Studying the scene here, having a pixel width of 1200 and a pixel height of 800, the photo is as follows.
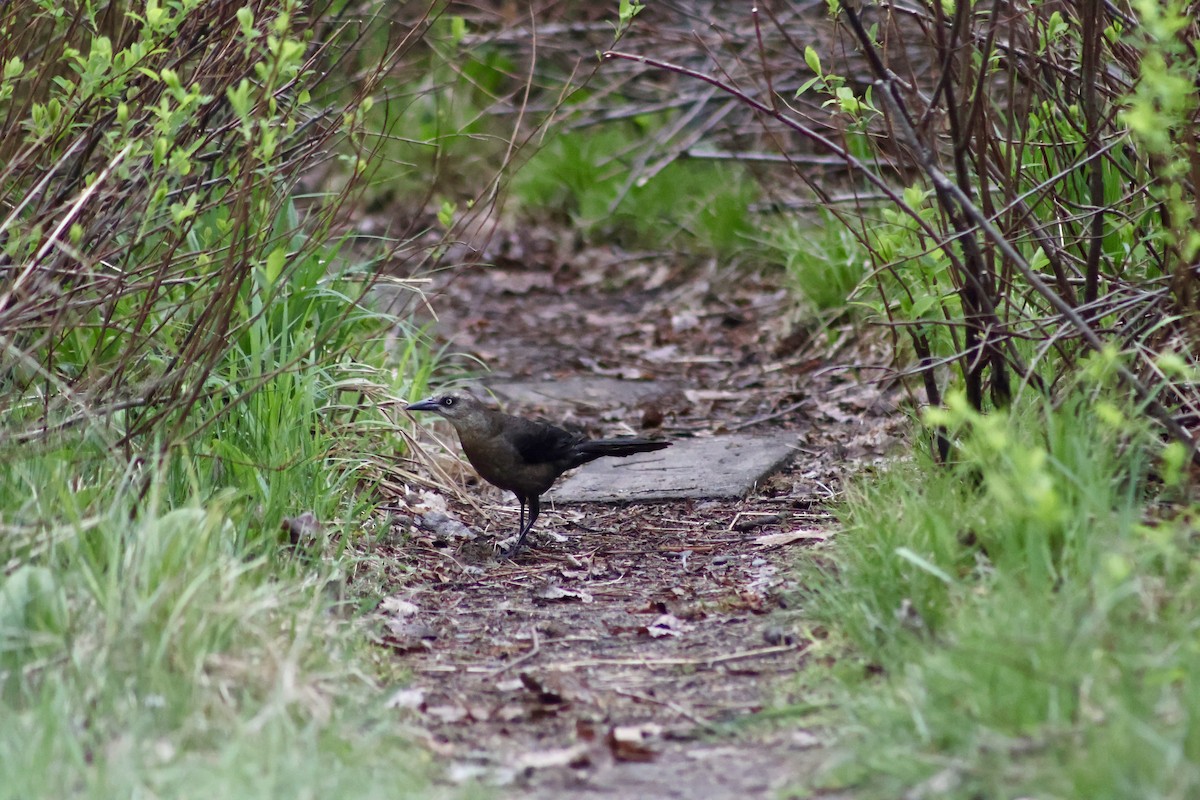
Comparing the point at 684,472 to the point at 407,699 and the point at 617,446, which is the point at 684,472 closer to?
the point at 617,446

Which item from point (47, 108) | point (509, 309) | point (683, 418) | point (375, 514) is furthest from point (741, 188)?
point (47, 108)

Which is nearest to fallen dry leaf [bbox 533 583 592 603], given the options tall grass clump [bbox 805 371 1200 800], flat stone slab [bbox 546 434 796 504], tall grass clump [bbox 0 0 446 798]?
tall grass clump [bbox 0 0 446 798]

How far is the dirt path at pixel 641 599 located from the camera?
10.6 feet

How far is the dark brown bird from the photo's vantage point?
541 centimetres

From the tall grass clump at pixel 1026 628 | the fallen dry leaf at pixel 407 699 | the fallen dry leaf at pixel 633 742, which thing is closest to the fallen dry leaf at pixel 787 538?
the tall grass clump at pixel 1026 628

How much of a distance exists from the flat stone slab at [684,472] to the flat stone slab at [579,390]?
871 millimetres

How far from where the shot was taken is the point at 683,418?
7.17 meters

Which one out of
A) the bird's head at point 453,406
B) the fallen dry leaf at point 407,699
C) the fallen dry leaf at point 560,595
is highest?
the bird's head at point 453,406

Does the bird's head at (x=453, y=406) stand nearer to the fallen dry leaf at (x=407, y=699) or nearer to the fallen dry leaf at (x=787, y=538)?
the fallen dry leaf at (x=787, y=538)

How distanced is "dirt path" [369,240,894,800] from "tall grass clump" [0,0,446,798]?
32 cm

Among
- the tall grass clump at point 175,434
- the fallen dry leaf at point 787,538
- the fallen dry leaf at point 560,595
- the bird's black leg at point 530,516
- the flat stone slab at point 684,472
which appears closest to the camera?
the tall grass clump at point 175,434

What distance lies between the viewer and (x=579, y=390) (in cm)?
770

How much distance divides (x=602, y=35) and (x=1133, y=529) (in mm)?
9281

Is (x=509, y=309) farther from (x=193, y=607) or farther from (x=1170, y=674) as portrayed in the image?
(x=1170, y=674)
